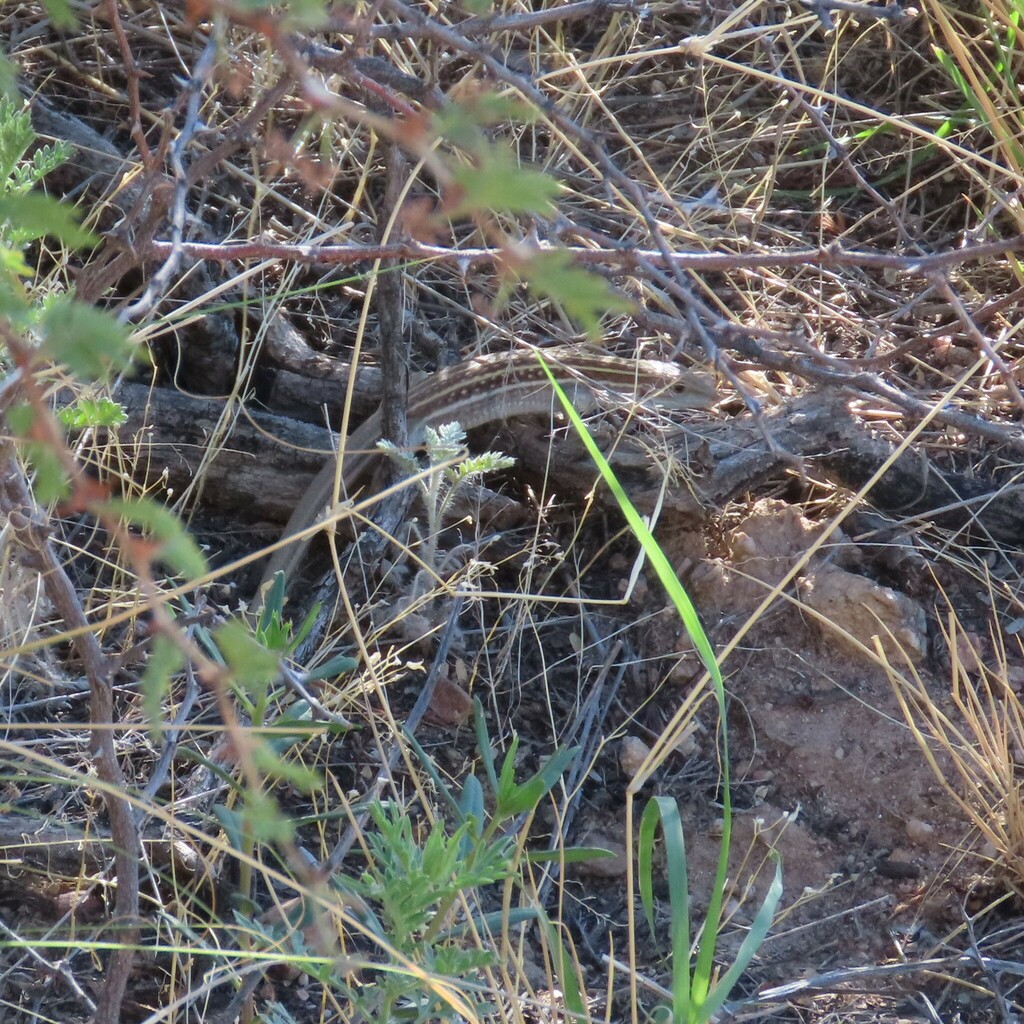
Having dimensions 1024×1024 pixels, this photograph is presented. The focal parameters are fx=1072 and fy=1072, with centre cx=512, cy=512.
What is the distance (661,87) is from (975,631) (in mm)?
2180

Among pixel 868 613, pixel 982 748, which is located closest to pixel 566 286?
pixel 982 748

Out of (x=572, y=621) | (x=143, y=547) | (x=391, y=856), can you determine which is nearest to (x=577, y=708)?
(x=572, y=621)

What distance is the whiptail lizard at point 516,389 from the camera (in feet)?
8.93

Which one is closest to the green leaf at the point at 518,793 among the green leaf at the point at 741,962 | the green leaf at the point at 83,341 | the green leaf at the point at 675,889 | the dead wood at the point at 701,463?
the green leaf at the point at 675,889

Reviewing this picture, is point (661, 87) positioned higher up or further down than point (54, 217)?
further down

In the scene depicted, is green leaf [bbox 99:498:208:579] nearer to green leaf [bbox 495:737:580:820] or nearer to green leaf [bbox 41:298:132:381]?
green leaf [bbox 41:298:132:381]

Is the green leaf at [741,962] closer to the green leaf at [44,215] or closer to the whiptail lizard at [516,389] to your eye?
the green leaf at [44,215]

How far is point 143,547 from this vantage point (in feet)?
1.82

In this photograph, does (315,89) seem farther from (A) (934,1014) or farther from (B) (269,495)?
(B) (269,495)

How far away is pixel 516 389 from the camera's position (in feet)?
9.23

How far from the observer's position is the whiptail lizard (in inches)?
107

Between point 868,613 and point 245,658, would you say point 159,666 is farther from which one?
point 868,613

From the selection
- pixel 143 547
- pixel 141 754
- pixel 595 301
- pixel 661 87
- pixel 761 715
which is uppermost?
pixel 595 301

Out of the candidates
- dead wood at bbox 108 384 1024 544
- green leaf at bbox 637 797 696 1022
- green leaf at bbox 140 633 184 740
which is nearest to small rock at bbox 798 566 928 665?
dead wood at bbox 108 384 1024 544
